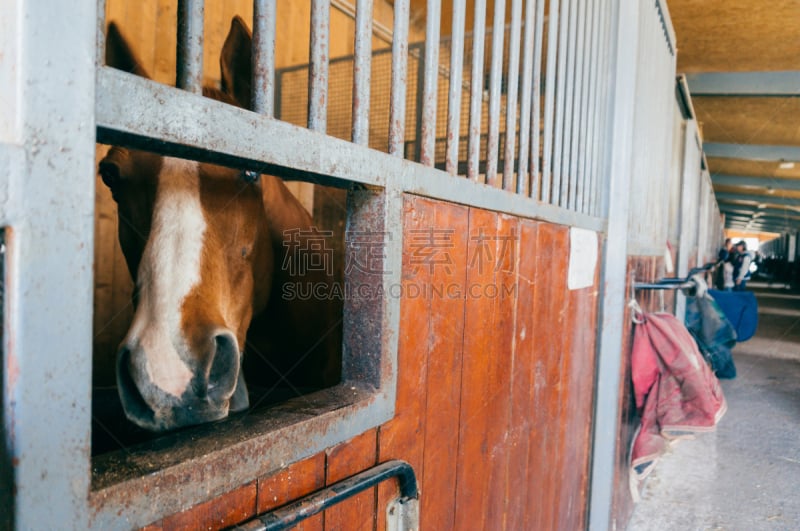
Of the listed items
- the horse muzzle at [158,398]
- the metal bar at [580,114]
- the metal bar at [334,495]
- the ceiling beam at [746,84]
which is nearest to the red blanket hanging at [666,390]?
the metal bar at [580,114]

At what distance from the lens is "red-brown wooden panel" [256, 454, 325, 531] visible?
27.0 inches

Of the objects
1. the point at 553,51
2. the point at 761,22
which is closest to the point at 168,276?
the point at 553,51

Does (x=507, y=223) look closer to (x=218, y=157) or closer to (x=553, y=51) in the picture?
(x=553, y=51)

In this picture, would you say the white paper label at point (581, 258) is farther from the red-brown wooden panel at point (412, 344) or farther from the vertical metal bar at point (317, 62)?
the vertical metal bar at point (317, 62)

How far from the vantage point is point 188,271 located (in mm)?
869

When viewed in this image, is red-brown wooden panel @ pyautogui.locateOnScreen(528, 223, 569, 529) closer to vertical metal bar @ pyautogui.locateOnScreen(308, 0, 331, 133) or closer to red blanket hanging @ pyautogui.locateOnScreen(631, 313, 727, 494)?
red blanket hanging @ pyautogui.locateOnScreen(631, 313, 727, 494)

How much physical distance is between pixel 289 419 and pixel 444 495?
0.52 metres

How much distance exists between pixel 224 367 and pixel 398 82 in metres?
0.57

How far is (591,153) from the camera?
207 centimetres

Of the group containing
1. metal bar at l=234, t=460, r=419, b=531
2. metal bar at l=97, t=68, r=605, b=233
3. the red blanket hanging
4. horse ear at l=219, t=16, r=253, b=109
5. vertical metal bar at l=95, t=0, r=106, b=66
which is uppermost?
horse ear at l=219, t=16, r=253, b=109

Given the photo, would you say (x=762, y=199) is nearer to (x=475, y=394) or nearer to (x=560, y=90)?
(x=560, y=90)

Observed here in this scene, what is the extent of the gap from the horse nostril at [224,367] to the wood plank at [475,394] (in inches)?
21.1

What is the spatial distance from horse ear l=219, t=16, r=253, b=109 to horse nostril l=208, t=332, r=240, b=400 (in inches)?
31.8

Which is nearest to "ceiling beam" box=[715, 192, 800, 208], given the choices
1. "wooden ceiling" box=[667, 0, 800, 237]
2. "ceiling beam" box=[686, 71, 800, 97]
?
"wooden ceiling" box=[667, 0, 800, 237]
